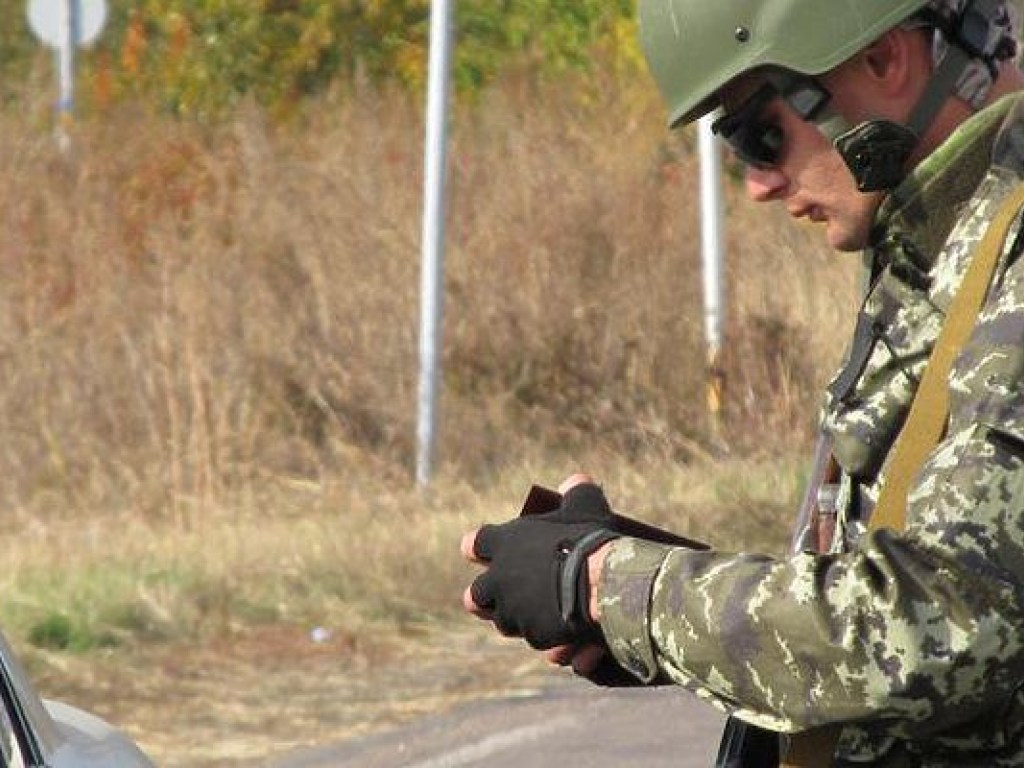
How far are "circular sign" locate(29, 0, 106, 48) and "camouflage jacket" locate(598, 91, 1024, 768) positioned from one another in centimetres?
1668

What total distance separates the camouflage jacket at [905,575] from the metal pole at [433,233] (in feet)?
30.4

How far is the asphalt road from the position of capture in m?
7.65

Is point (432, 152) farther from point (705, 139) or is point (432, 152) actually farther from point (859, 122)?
point (859, 122)

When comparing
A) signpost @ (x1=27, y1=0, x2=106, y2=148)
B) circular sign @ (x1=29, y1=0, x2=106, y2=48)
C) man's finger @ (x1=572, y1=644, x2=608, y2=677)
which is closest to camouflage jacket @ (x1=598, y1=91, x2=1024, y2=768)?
man's finger @ (x1=572, y1=644, x2=608, y2=677)

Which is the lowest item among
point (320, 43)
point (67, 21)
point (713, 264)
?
point (713, 264)

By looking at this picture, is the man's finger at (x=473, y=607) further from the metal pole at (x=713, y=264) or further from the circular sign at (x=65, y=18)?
the circular sign at (x=65, y=18)

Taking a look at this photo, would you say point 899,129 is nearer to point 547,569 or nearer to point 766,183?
point 766,183

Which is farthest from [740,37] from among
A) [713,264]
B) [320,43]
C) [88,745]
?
[320,43]

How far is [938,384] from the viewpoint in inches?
97.1

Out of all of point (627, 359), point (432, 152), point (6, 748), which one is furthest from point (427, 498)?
point (6, 748)

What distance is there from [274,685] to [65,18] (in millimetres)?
11362

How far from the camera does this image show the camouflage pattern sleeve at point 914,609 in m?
2.35

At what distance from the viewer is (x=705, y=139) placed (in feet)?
44.1

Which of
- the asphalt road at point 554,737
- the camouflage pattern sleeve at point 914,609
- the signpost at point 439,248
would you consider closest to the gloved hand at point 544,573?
the camouflage pattern sleeve at point 914,609
